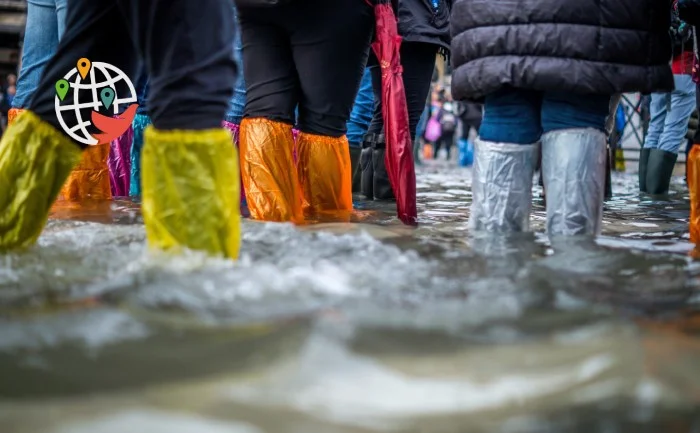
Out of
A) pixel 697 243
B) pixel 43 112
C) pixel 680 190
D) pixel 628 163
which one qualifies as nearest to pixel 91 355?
pixel 43 112

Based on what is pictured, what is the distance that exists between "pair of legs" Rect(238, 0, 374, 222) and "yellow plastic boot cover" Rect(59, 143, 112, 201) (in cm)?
100

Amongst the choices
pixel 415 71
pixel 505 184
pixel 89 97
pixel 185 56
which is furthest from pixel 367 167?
pixel 185 56

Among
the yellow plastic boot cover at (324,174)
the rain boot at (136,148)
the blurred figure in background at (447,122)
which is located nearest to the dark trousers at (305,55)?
the yellow plastic boot cover at (324,174)

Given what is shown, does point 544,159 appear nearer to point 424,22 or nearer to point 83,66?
point 83,66

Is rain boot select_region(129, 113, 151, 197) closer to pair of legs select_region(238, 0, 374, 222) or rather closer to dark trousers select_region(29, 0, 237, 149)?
pair of legs select_region(238, 0, 374, 222)

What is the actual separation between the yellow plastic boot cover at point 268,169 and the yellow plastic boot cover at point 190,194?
0.96m

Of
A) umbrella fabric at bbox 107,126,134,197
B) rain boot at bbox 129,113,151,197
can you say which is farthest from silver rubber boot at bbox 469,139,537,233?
umbrella fabric at bbox 107,126,134,197

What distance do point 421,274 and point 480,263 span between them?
23cm

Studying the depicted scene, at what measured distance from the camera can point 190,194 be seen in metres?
1.57

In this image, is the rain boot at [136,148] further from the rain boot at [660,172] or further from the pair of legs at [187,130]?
the rain boot at [660,172]

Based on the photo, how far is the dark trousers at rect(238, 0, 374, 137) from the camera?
2578 mm

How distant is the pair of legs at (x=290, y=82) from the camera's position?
258 centimetres

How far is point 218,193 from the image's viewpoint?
1586 mm

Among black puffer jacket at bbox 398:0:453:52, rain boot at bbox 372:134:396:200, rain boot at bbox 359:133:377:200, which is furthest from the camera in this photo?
rain boot at bbox 359:133:377:200
